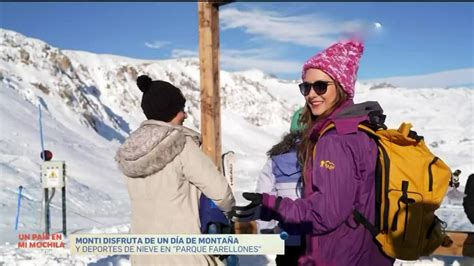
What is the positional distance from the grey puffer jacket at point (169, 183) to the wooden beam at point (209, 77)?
356cm

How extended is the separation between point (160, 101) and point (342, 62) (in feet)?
2.97

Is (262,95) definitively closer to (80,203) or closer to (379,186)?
(80,203)

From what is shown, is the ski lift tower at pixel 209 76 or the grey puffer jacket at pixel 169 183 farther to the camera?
the ski lift tower at pixel 209 76

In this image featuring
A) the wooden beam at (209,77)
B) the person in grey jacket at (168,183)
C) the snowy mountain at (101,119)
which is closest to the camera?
the person in grey jacket at (168,183)

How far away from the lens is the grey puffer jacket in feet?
7.02

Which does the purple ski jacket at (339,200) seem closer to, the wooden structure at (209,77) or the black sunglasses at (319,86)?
the black sunglasses at (319,86)

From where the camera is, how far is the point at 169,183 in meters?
2.18

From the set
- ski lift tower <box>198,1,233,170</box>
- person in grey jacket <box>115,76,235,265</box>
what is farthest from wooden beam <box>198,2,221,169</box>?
person in grey jacket <box>115,76,235,265</box>

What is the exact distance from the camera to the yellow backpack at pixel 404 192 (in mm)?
1608

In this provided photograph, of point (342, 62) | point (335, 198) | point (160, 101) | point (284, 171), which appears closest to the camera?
point (335, 198)

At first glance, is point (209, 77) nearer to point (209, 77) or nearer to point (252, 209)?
point (209, 77)

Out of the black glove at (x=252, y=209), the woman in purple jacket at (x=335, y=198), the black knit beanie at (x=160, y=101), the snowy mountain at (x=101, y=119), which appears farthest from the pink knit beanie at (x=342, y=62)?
the snowy mountain at (x=101, y=119)

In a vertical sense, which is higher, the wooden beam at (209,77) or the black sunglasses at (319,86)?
the wooden beam at (209,77)

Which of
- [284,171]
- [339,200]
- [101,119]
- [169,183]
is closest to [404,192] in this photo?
[339,200]
